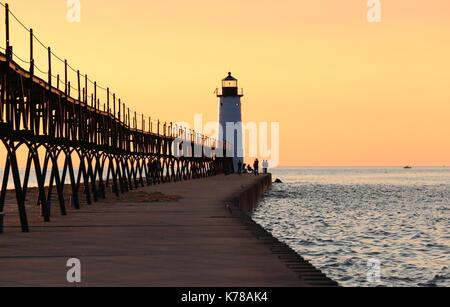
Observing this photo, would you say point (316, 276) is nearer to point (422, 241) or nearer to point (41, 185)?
point (41, 185)

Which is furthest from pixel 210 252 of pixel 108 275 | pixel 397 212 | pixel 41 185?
pixel 397 212

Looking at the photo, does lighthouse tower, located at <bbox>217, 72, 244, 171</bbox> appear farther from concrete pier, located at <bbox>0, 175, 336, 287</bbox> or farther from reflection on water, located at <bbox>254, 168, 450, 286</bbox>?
concrete pier, located at <bbox>0, 175, 336, 287</bbox>

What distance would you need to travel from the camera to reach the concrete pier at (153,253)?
12.6m

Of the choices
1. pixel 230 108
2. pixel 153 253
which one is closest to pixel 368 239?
pixel 153 253

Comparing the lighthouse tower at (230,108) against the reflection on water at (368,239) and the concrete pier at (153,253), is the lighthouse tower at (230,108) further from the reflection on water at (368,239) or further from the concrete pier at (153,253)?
the concrete pier at (153,253)

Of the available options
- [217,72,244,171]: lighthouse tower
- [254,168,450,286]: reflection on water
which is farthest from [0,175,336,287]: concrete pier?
[217,72,244,171]: lighthouse tower

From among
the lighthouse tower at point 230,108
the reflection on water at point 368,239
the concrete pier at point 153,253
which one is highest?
the lighthouse tower at point 230,108

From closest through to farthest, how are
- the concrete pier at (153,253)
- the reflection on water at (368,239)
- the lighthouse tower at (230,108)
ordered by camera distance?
the concrete pier at (153,253) < the reflection on water at (368,239) < the lighthouse tower at (230,108)

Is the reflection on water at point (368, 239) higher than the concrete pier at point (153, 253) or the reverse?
the reverse

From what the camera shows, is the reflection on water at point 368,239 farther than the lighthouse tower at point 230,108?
No

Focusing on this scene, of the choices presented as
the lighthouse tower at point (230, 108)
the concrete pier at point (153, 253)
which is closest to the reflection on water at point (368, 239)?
the concrete pier at point (153, 253)

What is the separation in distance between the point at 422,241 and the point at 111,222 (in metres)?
15.1

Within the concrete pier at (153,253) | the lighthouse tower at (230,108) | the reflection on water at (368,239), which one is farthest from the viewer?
the lighthouse tower at (230,108)

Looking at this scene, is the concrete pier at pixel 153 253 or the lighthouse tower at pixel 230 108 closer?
the concrete pier at pixel 153 253
